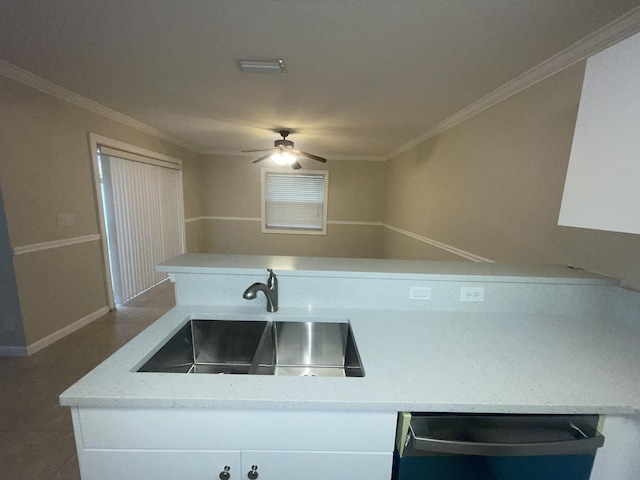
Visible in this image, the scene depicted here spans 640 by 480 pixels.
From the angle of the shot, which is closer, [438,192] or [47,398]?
[47,398]

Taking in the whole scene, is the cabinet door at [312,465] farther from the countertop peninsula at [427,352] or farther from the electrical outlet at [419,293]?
the electrical outlet at [419,293]

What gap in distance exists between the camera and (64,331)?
240 cm

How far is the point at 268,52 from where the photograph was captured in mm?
1609

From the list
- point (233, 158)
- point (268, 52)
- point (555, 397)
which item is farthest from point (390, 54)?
point (233, 158)

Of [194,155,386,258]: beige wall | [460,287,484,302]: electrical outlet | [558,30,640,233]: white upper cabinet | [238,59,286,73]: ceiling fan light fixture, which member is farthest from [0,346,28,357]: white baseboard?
[558,30,640,233]: white upper cabinet

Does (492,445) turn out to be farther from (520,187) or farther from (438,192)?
(438,192)

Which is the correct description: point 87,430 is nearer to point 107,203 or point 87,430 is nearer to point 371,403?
point 371,403

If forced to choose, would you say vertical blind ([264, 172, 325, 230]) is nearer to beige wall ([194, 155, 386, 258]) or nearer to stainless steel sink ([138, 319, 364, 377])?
beige wall ([194, 155, 386, 258])

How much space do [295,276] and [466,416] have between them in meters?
0.81

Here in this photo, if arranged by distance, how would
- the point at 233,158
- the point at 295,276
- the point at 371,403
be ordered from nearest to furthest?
1. the point at 371,403
2. the point at 295,276
3. the point at 233,158

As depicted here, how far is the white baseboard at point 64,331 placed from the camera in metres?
2.13

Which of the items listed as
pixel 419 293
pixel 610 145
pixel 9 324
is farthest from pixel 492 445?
pixel 9 324

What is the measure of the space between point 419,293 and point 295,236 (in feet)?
14.6

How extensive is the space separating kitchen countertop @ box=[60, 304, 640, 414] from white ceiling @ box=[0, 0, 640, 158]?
5.02 ft
